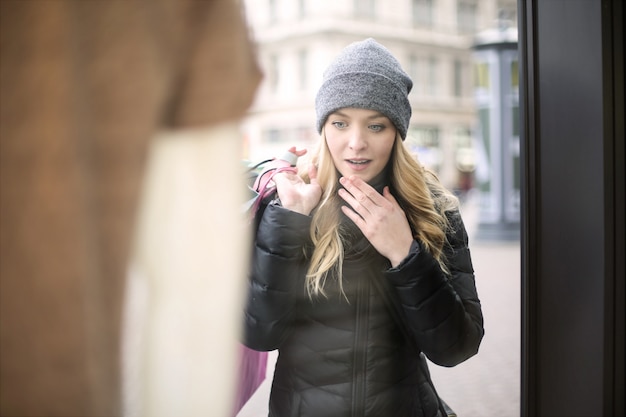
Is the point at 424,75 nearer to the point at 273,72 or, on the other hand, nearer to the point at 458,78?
the point at 458,78

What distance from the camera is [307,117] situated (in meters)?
1.39

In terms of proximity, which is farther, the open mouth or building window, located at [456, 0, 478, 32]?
building window, located at [456, 0, 478, 32]

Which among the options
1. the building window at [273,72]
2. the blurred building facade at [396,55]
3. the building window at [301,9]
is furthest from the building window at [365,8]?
the building window at [273,72]

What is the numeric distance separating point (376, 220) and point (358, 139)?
193 mm

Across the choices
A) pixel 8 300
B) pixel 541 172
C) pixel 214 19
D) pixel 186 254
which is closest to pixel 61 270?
pixel 8 300

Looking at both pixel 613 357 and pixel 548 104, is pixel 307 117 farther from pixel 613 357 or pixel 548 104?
pixel 613 357

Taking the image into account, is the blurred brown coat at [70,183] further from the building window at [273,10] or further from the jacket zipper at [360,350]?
the jacket zipper at [360,350]

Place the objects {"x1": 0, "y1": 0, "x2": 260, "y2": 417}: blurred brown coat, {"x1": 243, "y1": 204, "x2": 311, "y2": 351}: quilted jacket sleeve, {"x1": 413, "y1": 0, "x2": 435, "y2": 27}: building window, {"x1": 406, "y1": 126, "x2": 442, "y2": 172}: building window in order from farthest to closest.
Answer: {"x1": 413, "y1": 0, "x2": 435, "y2": 27}: building window → {"x1": 406, "y1": 126, "x2": 442, "y2": 172}: building window → {"x1": 243, "y1": 204, "x2": 311, "y2": 351}: quilted jacket sleeve → {"x1": 0, "y1": 0, "x2": 260, "y2": 417}: blurred brown coat

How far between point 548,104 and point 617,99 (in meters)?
0.16

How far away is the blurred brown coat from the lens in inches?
38.2

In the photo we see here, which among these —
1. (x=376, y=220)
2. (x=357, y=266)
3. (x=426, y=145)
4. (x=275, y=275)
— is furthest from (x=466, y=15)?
(x=275, y=275)

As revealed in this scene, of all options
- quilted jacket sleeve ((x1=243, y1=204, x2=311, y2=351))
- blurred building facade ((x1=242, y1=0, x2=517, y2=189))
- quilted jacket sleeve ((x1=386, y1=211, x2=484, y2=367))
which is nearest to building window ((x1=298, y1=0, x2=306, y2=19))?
blurred building facade ((x1=242, y1=0, x2=517, y2=189))

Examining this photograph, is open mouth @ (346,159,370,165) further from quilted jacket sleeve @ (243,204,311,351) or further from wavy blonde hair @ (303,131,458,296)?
quilted jacket sleeve @ (243,204,311,351)

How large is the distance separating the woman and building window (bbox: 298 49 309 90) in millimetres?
49
